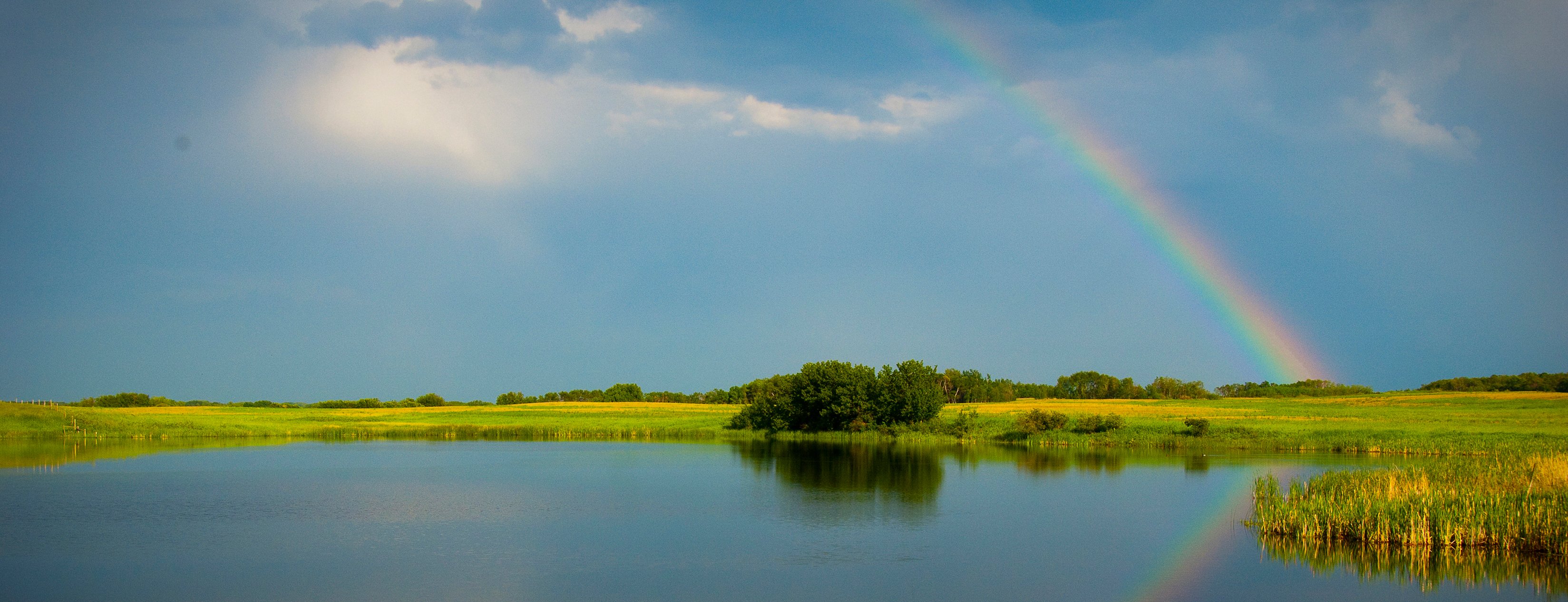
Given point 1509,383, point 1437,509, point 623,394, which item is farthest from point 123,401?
point 1509,383

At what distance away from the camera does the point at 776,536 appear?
21016 mm

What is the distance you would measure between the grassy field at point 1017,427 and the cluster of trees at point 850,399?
1334mm

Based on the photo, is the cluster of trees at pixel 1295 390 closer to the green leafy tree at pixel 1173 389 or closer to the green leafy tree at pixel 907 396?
the green leafy tree at pixel 1173 389

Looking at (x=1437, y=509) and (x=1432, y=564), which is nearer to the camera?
(x=1432, y=564)

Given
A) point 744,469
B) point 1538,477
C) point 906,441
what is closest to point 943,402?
point 906,441

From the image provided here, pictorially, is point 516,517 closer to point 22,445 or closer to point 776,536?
point 776,536

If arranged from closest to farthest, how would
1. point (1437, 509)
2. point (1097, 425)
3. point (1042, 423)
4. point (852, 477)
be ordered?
1. point (1437, 509)
2. point (852, 477)
3. point (1097, 425)
4. point (1042, 423)

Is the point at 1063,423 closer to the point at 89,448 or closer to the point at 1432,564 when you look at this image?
the point at 1432,564

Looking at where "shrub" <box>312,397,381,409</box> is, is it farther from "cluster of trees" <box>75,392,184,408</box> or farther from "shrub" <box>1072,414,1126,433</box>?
"shrub" <box>1072,414,1126,433</box>

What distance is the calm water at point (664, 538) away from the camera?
15914 mm

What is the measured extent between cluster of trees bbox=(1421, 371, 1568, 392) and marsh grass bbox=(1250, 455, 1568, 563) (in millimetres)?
89291

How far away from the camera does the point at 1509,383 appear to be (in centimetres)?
9962

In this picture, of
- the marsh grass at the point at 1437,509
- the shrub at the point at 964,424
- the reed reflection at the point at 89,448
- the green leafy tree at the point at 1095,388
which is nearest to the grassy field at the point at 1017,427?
the shrub at the point at 964,424

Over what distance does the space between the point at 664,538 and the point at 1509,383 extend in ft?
368
